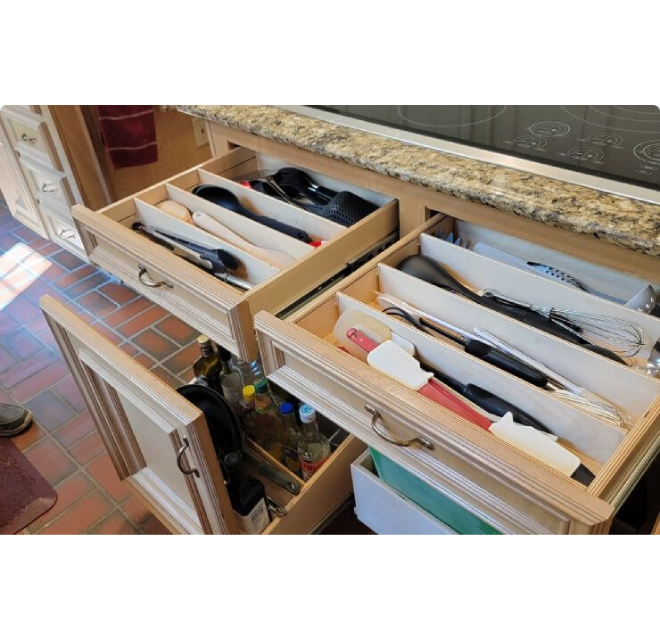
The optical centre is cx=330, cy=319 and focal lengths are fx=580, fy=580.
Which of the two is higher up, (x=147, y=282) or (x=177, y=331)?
(x=147, y=282)

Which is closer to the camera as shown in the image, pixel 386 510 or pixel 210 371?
pixel 386 510

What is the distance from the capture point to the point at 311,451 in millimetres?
1176

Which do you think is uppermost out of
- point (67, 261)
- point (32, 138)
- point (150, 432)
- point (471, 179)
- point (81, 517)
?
point (471, 179)

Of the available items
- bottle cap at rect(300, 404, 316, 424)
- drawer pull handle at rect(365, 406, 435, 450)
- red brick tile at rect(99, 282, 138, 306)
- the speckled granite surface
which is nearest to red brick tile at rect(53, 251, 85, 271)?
red brick tile at rect(99, 282, 138, 306)

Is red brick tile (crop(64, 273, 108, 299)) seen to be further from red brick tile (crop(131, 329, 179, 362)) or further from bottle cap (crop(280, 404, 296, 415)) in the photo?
bottle cap (crop(280, 404, 296, 415))

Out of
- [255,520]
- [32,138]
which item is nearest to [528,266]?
[255,520]

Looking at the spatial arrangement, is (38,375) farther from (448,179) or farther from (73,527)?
(448,179)

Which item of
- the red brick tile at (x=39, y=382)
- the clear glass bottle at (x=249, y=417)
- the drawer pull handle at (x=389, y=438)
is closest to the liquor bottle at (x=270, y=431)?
the clear glass bottle at (x=249, y=417)

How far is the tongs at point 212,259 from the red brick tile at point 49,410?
887 mm

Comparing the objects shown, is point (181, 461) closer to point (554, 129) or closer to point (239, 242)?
point (239, 242)

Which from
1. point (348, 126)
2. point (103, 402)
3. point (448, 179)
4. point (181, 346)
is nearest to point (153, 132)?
point (181, 346)

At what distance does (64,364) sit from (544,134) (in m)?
1.59

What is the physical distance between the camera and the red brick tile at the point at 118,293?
7.17ft

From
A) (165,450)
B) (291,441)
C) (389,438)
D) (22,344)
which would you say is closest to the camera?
(389,438)
